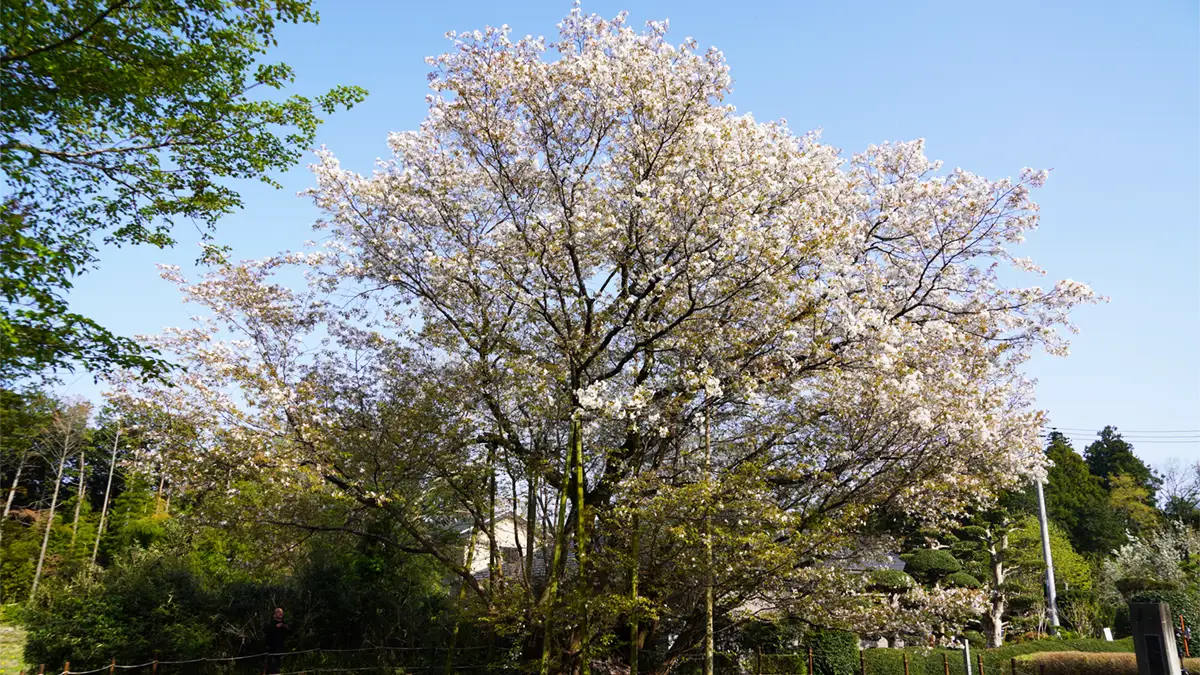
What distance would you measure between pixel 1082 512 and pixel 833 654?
37.0 meters

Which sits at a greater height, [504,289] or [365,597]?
[504,289]

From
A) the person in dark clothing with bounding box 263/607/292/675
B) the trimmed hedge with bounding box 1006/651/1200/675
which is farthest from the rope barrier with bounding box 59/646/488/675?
the trimmed hedge with bounding box 1006/651/1200/675

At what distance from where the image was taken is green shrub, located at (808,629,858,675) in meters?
16.6

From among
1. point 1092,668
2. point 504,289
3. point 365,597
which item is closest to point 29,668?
point 365,597

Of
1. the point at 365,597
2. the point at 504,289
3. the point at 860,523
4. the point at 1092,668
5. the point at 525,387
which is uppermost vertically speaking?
the point at 504,289

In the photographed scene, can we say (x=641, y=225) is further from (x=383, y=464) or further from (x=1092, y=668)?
(x=1092, y=668)

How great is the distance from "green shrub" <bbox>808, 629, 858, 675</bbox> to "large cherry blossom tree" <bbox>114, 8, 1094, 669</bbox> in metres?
6.10

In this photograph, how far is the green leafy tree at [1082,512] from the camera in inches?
1686

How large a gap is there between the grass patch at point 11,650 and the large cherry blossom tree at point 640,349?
24.6 ft

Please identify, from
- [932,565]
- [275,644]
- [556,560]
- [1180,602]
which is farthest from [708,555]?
[932,565]

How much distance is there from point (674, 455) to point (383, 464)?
4.39 m

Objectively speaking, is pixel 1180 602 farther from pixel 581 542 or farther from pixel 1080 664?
pixel 581 542

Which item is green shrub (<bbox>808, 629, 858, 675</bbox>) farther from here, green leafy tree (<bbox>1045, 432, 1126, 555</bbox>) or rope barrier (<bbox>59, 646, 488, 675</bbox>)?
green leafy tree (<bbox>1045, 432, 1126, 555</bbox>)

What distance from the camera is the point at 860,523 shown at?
1041 centimetres
